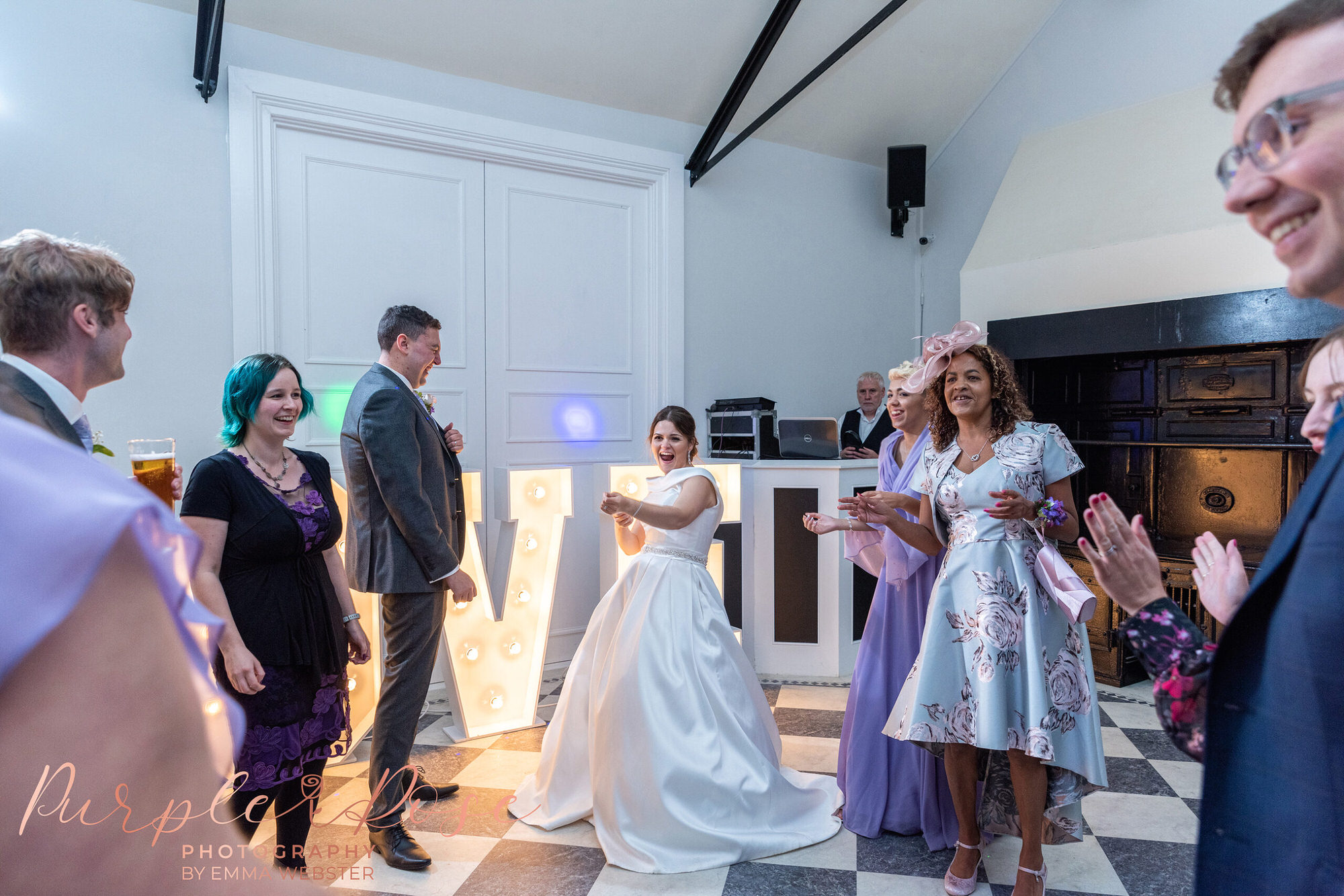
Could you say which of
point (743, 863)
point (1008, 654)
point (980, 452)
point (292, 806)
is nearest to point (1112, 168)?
point (980, 452)

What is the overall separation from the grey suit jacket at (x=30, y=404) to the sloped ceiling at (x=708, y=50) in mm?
3356

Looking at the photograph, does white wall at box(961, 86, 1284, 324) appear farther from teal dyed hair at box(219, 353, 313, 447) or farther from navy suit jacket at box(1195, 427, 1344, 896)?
teal dyed hair at box(219, 353, 313, 447)

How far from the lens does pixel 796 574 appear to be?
4.36 meters

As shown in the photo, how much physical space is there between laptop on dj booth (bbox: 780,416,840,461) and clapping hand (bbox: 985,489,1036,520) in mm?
2344

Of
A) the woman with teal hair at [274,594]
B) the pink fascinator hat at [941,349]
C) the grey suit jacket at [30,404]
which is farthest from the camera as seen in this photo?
the pink fascinator hat at [941,349]

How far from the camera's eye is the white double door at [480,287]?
402 centimetres

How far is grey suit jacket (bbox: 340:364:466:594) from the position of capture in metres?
2.53

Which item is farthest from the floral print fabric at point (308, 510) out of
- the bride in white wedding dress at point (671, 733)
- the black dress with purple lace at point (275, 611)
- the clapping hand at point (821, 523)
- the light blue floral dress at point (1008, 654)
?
the light blue floral dress at point (1008, 654)

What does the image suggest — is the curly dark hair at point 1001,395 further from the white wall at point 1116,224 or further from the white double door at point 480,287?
the white double door at point 480,287

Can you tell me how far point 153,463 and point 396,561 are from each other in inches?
38.0

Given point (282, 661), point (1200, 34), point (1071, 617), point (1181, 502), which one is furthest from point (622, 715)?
point (1200, 34)

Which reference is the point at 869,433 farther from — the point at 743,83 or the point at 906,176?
the point at 743,83

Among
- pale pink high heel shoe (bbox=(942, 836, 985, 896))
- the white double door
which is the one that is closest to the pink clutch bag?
pale pink high heel shoe (bbox=(942, 836, 985, 896))

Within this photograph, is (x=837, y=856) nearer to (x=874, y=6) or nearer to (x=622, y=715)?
(x=622, y=715)
